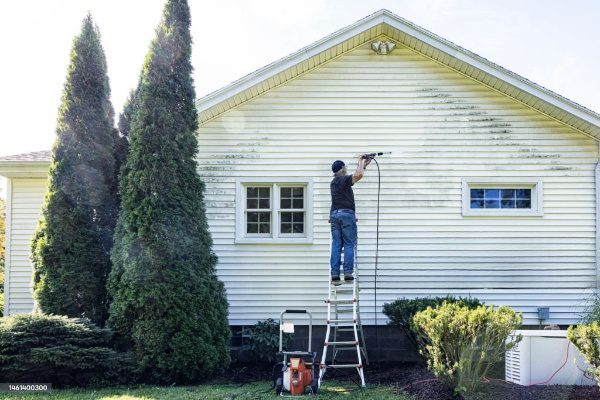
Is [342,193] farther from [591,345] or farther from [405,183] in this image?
[591,345]

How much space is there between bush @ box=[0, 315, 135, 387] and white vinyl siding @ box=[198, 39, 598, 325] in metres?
2.61

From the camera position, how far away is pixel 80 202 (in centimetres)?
1002

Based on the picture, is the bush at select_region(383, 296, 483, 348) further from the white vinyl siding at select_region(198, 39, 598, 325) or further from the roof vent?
the roof vent

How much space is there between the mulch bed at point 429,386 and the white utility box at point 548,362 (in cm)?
19

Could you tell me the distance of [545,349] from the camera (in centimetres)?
800

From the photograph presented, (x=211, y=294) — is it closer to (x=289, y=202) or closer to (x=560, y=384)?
(x=289, y=202)

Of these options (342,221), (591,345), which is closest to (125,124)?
(342,221)

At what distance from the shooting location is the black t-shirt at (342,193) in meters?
9.48

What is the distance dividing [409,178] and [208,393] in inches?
205

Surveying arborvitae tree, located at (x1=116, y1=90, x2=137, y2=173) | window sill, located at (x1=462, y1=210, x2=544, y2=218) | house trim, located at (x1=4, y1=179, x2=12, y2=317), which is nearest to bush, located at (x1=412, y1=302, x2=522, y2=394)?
window sill, located at (x1=462, y1=210, x2=544, y2=218)

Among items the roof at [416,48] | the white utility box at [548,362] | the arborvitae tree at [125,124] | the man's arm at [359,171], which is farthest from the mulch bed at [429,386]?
the roof at [416,48]

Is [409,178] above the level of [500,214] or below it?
above

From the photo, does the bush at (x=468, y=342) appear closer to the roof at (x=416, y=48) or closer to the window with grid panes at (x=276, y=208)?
the window with grid panes at (x=276, y=208)

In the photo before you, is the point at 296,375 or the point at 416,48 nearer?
the point at 296,375
